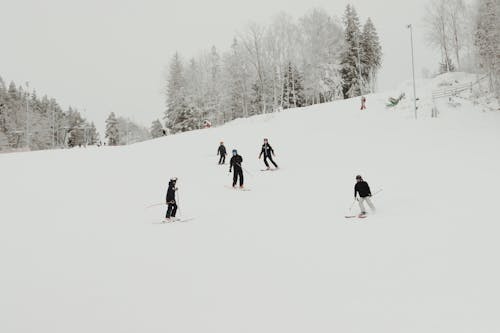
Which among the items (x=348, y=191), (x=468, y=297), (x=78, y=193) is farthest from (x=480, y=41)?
(x=78, y=193)

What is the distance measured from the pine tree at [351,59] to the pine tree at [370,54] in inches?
61.8

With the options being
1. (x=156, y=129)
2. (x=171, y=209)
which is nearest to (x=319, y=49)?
(x=156, y=129)

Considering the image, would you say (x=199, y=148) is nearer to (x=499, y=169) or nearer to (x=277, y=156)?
(x=277, y=156)

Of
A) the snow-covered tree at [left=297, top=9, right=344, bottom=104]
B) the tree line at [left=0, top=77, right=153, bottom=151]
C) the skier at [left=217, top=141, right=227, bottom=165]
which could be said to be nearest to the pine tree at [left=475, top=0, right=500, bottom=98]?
the skier at [left=217, top=141, right=227, bottom=165]

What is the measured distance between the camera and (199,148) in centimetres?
2667

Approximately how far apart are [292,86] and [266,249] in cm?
4942

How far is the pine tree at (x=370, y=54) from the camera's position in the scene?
53844 mm

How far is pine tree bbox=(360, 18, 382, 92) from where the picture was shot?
5384 centimetres

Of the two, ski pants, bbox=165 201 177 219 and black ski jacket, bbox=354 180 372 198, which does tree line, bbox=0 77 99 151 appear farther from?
black ski jacket, bbox=354 180 372 198

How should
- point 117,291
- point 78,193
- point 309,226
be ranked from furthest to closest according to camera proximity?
point 78,193 → point 309,226 → point 117,291

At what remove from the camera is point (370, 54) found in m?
54.3

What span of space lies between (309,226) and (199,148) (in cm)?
1811

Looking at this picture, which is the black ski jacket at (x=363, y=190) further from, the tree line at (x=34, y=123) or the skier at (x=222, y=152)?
the tree line at (x=34, y=123)

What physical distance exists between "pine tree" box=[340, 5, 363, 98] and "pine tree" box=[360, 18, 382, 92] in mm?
1571
